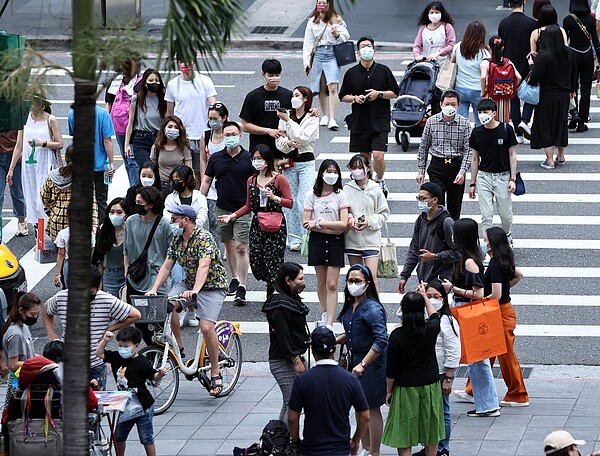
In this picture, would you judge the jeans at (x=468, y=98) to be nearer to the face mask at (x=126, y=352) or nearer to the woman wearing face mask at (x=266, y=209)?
the woman wearing face mask at (x=266, y=209)

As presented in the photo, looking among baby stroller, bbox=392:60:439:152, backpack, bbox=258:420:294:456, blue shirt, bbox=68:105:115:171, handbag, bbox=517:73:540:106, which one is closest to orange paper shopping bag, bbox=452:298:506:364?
backpack, bbox=258:420:294:456

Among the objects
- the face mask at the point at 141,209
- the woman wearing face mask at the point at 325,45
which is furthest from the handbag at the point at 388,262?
the woman wearing face mask at the point at 325,45

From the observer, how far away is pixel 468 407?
12172 mm

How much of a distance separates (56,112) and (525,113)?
830cm

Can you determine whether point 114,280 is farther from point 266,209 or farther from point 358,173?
point 358,173

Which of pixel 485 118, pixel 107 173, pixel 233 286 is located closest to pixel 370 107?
pixel 485 118

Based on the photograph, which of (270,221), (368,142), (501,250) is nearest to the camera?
(501,250)

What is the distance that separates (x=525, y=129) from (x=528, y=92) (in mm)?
1498

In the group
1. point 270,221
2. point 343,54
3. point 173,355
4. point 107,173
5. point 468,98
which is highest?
point 343,54

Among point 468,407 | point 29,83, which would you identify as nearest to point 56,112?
point 468,407

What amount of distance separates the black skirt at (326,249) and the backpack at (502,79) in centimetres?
593

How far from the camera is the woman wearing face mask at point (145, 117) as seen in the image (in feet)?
55.6

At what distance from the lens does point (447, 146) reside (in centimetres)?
1572

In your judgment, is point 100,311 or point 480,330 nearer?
point 100,311
